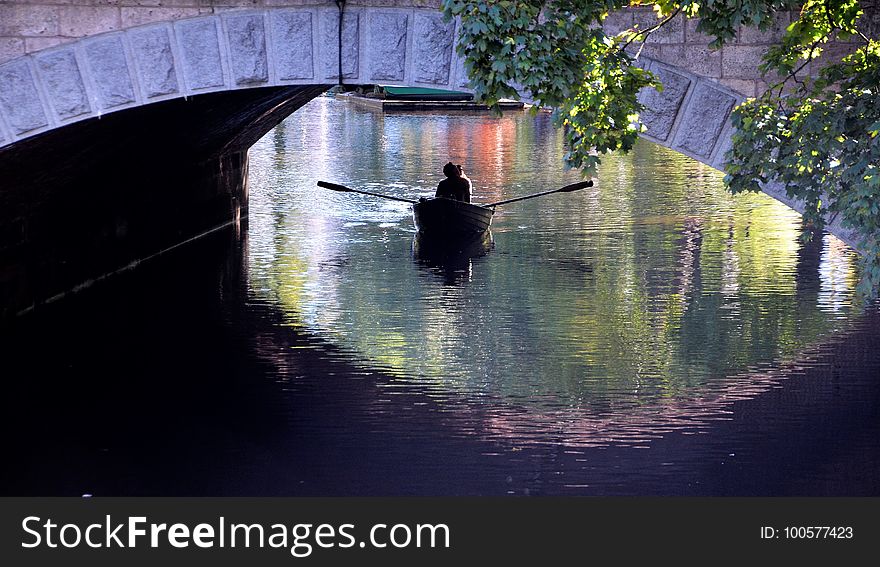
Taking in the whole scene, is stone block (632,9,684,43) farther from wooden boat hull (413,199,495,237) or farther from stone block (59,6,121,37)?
wooden boat hull (413,199,495,237)

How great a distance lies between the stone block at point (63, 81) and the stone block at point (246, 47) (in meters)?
1.11

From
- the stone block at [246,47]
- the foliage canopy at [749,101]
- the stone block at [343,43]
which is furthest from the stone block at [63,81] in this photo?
the foliage canopy at [749,101]

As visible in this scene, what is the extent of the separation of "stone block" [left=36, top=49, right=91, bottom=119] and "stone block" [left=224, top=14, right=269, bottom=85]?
1.11 m

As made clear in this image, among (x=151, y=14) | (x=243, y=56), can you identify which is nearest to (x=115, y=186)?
(x=151, y=14)

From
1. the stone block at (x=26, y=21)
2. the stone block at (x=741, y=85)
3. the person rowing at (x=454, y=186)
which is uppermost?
the stone block at (x=26, y=21)

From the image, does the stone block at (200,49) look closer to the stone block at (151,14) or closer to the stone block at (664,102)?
the stone block at (151,14)

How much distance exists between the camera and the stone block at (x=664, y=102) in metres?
9.30

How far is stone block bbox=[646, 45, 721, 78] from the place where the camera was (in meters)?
9.28

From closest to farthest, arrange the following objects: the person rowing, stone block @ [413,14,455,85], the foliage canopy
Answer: the foliage canopy, stone block @ [413,14,455,85], the person rowing

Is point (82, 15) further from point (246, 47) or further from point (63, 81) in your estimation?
point (246, 47)

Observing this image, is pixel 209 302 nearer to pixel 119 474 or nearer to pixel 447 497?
pixel 119 474

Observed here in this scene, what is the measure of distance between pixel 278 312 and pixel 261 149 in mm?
20919

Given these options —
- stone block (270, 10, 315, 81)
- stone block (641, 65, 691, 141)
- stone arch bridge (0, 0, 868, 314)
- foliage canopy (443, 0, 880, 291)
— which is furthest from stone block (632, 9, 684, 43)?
stone block (270, 10, 315, 81)

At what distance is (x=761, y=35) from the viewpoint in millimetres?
9250
